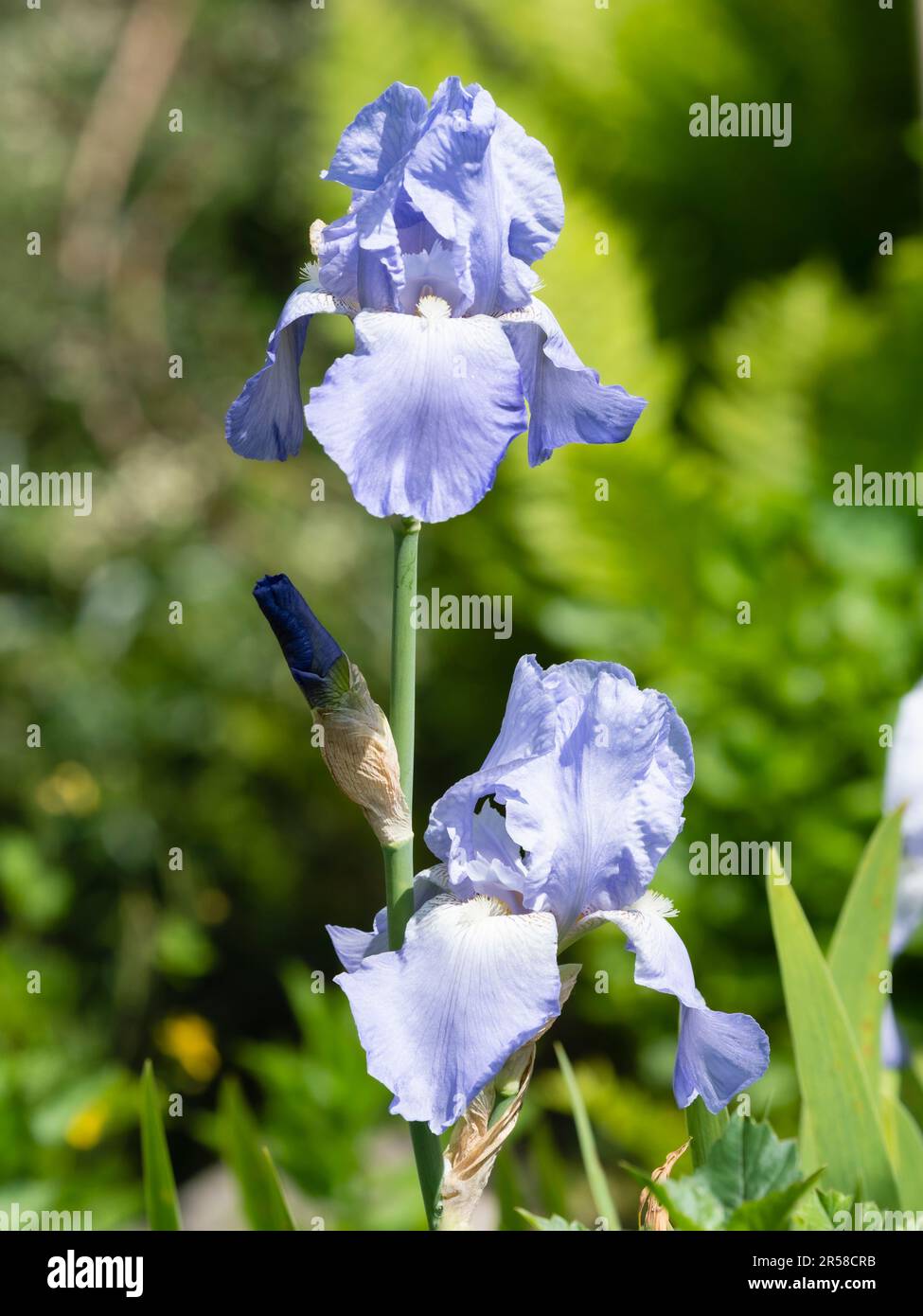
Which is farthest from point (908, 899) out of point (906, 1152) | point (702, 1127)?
point (702, 1127)

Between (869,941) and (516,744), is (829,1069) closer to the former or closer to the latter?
(869,941)

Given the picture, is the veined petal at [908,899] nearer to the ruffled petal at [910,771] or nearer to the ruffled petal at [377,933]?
the ruffled petal at [910,771]

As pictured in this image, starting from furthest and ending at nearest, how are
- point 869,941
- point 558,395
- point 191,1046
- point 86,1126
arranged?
point 191,1046 → point 86,1126 → point 869,941 → point 558,395

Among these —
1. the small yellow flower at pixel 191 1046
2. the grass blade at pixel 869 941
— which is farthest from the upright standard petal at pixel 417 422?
the small yellow flower at pixel 191 1046

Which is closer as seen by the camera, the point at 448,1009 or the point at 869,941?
the point at 448,1009

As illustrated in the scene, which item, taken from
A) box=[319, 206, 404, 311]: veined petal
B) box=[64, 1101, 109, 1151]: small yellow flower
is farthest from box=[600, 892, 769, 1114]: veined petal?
box=[64, 1101, 109, 1151]: small yellow flower
